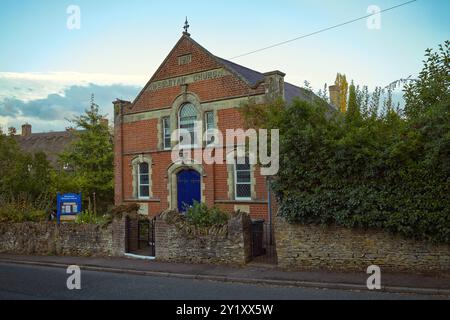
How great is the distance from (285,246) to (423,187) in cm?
394

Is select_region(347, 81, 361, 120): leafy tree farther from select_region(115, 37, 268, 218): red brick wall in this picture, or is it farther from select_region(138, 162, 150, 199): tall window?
select_region(138, 162, 150, 199): tall window

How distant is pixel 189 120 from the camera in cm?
2083

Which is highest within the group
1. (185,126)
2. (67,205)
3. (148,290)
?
(185,126)

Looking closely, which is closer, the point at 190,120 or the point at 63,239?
the point at 63,239

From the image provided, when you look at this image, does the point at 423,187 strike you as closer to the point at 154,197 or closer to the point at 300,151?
the point at 300,151

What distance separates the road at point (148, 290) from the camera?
9.02 meters

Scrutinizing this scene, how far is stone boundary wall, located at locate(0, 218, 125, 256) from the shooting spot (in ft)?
48.7

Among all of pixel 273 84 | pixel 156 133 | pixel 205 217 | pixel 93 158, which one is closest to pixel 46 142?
pixel 93 158

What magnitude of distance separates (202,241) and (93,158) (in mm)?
17826

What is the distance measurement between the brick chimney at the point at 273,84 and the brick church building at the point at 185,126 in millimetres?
42

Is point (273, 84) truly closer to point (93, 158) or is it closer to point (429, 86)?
point (429, 86)

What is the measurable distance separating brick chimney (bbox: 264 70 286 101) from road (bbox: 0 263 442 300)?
9.38m

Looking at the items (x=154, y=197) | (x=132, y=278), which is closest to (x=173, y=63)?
(x=154, y=197)

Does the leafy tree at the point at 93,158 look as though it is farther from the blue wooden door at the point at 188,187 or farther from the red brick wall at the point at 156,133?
the blue wooden door at the point at 188,187
